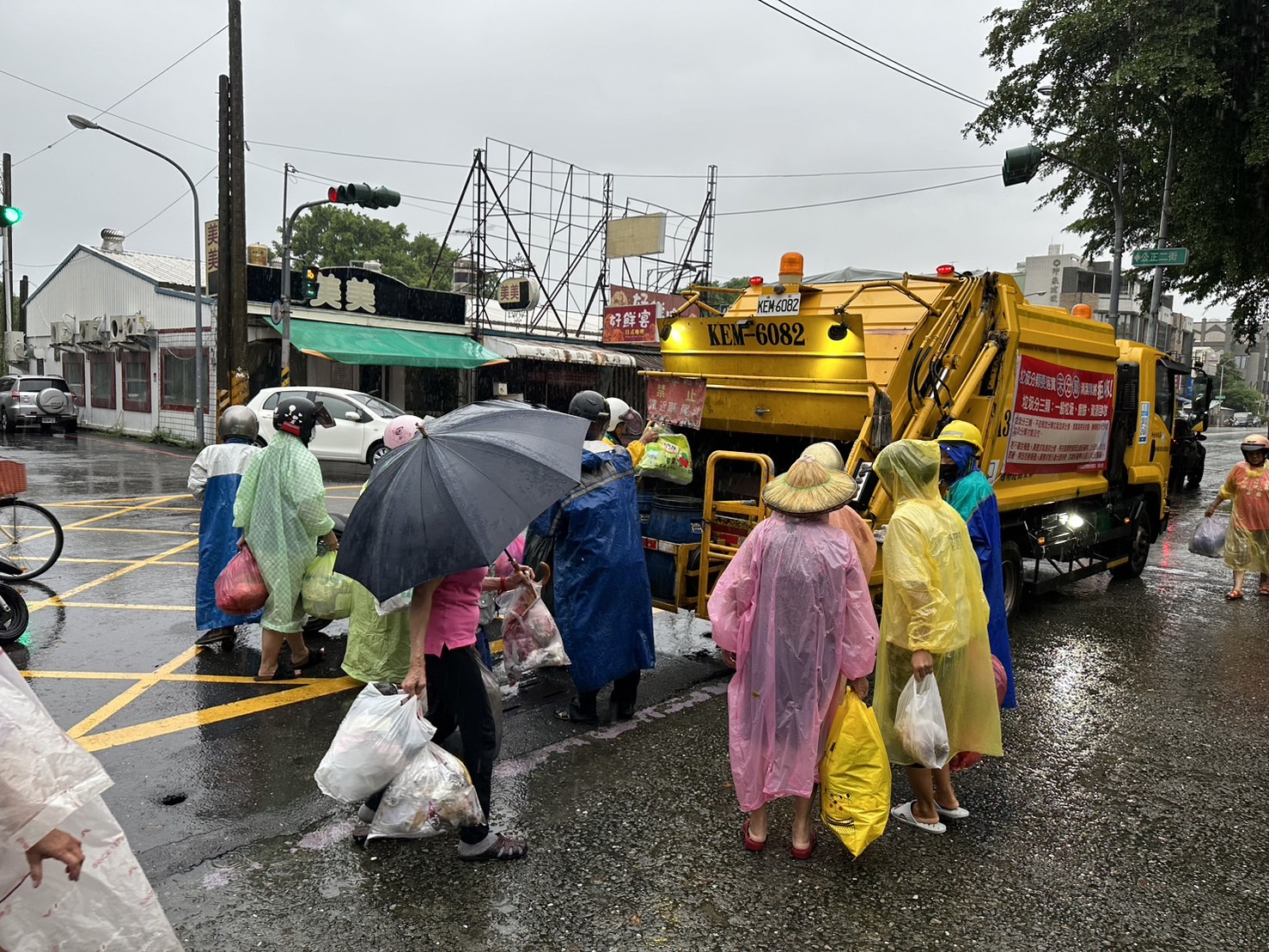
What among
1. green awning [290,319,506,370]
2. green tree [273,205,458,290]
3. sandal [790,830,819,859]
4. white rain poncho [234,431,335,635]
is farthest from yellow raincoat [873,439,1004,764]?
green tree [273,205,458,290]

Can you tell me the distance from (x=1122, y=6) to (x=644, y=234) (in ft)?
44.6

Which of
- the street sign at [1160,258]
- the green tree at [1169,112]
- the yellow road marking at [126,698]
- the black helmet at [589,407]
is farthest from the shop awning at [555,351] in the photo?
the black helmet at [589,407]

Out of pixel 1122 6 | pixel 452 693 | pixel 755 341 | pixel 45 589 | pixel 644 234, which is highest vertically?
pixel 1122 6

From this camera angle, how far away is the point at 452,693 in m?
3.15

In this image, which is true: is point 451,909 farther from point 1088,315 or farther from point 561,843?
point 1088,315

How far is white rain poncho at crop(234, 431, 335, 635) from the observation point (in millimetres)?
4871

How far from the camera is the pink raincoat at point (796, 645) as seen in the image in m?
3.15

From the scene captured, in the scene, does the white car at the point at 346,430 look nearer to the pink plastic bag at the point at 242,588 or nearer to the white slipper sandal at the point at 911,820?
the pink plastic bag at the point at 242,588

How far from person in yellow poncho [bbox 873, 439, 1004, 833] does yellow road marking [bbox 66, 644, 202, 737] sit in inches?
151

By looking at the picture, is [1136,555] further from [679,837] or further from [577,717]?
[679,837]

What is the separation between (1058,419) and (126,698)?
6818 millimetres

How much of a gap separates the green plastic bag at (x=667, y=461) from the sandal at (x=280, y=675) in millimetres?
2413

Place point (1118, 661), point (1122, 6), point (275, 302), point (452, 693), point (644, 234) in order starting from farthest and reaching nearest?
point (644, 234)
point (275, 302)
point (1122, 6)
point (1118, 661)
point (452, 693)

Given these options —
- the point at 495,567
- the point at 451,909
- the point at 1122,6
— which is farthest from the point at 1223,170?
the point at 451,909
